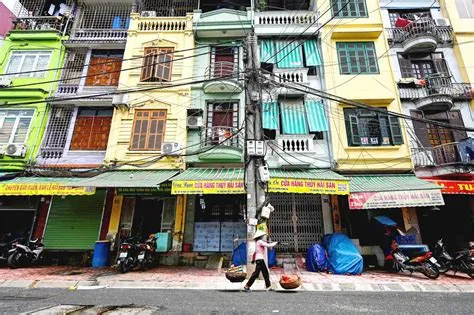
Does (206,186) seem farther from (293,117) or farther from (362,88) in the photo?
(362,88)

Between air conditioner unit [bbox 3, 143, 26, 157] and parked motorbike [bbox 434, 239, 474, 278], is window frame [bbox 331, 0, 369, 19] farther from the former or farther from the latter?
air conditioner unit [bbox 3, 143, 26, 157]

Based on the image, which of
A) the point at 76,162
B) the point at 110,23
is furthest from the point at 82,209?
the point at 110,23

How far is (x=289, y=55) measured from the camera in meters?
12.7

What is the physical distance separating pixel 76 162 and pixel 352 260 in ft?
40.3

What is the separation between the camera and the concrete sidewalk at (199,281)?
6914mm

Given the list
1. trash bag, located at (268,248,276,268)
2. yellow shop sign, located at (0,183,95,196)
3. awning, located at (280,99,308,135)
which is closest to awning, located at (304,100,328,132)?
awning, located at (280,99,308,135)

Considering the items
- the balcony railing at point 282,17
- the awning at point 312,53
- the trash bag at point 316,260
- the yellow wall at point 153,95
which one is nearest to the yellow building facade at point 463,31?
the awning at point 312,53

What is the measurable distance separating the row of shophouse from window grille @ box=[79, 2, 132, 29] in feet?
2.21

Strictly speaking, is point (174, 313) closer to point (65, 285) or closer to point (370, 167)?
point (65, 285)

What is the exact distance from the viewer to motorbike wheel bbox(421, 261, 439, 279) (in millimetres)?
7707

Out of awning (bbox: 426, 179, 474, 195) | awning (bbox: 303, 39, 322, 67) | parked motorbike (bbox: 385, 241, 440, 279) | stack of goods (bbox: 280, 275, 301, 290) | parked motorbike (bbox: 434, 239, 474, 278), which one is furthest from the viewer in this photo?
awning (bbox: 303, 39, 322, 67)

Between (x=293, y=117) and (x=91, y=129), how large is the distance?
32.5 ft

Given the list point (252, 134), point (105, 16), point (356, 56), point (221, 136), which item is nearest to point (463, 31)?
point (356, 56)

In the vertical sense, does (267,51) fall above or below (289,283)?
above
